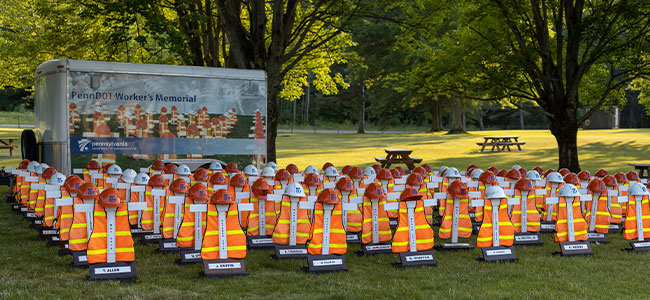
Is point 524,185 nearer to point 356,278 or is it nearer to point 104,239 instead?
point 356,278

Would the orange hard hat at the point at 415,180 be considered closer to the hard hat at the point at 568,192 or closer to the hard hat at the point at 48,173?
the hard hat at the point at 568,192

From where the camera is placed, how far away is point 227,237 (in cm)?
759

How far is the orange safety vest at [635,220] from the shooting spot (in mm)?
9438

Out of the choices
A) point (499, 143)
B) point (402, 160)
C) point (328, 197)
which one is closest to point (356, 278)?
point (328, 197)

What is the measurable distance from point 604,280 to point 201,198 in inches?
188

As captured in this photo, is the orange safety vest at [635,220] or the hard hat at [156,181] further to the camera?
the orange safety vest at [635,220]

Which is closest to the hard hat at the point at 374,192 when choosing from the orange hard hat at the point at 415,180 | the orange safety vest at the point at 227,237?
the orange safety vest at the point at 227,237

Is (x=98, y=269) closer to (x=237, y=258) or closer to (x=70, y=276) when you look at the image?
(x=70, y=276)

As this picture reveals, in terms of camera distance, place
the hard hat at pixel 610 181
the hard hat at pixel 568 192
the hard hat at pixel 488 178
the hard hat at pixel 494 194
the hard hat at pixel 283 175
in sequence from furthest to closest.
→ the hard hat at pixel 488 178 → the hard hat at pixel 283 175 → the hard hat at pixel 610 181 → the hard hat at pixel 568 192 → the hard hat at pixel 494 194

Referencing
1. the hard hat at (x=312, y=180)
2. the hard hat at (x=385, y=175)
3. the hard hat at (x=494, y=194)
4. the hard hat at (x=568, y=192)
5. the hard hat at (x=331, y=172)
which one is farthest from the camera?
the hard hat at (x=331, y=172)

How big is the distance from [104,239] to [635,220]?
720cm

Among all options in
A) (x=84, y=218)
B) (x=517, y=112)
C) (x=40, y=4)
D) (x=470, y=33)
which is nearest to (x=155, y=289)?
(x=84, y=218)

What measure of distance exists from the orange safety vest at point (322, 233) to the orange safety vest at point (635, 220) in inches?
170

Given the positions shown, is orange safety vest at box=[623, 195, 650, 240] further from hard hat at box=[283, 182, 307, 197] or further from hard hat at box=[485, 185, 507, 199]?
hard hat at box=[283, 182, 307, 197]
